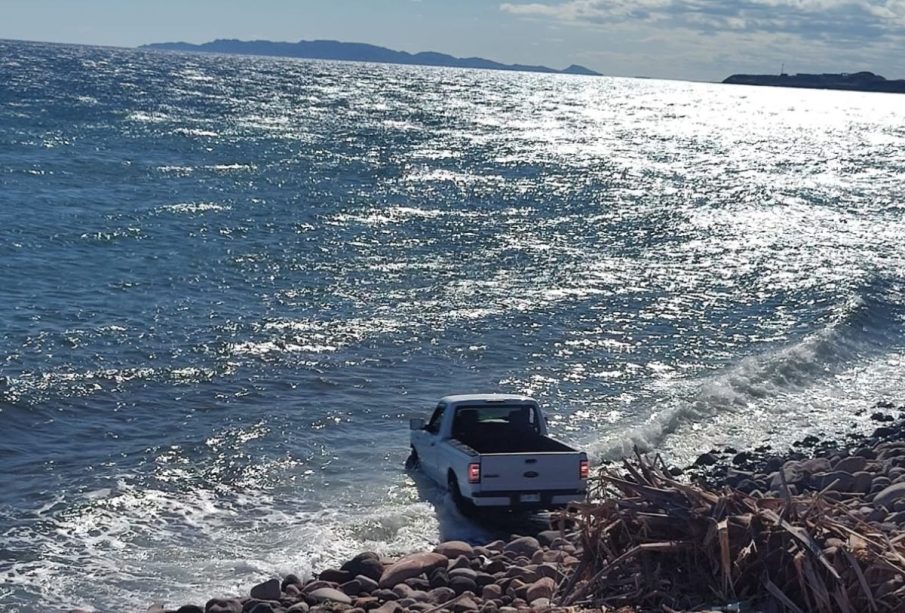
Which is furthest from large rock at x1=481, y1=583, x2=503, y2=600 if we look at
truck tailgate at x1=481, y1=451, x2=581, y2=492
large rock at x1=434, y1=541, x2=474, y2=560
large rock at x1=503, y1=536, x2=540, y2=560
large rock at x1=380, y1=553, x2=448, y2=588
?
truck tailgate at x1=481, y1=451, x2=581, y2=492

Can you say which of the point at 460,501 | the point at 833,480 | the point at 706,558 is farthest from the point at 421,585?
the point at 833,480

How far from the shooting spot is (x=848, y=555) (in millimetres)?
6863

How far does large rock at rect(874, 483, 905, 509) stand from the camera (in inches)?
484

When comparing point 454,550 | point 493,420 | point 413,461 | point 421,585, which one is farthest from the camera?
point 413,461

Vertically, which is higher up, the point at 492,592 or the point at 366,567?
the point at 492,592

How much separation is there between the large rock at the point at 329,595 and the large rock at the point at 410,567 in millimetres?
466

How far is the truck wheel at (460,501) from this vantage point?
14.8m

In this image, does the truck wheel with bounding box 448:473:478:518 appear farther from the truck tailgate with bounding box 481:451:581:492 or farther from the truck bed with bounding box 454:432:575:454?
the truck bed with bounding box 454:432:575:454

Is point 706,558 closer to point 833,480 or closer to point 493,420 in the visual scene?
point 833,480

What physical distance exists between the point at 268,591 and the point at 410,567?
135 centimetres

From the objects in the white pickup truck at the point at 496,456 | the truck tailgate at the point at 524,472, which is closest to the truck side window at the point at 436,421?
the white pickup truck at the point at 496,456

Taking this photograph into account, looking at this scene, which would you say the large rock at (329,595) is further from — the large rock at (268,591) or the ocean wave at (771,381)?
the ocean wave at (771,381)

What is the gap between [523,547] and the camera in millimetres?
12719

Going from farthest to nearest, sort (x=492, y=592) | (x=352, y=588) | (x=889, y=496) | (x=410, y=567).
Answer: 1. (x=889, y=496)
2. (x=410, y=567)
3. (x=352, y=588)
4. (x=492, y=592)
